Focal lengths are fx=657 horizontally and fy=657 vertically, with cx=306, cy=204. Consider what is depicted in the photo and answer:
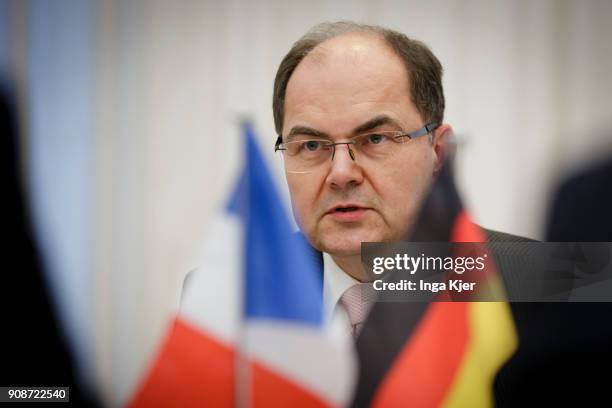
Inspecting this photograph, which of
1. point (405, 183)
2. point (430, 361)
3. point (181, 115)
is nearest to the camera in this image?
point (430, 361)

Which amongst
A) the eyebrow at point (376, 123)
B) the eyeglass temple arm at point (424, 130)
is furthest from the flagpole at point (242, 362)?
the eyeglass temple arm at point (424, 130)

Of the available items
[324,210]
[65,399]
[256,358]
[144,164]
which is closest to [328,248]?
[324,210]

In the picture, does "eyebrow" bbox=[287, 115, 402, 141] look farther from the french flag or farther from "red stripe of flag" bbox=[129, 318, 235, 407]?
"red stripe of flag" bbox=[129, 318, 235, 407]

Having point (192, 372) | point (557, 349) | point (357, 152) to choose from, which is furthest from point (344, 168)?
point (557, 349)

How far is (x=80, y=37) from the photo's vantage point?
198cm

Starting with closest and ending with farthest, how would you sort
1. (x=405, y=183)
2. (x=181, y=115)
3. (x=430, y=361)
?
(x=430, y=361) → (x=405, y=183) → (x=181, y=115)

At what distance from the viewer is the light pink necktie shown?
1763 millimetres

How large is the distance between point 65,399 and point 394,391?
3.13 feet

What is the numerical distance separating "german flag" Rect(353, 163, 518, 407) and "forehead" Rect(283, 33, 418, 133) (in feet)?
0.77

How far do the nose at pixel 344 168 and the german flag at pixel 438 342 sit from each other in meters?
0.20

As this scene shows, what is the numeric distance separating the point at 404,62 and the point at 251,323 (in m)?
0.79

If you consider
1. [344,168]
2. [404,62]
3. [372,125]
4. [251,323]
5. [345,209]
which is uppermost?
[404,62]

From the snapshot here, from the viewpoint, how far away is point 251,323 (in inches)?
64.9

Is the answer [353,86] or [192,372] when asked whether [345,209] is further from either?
[192,372]
